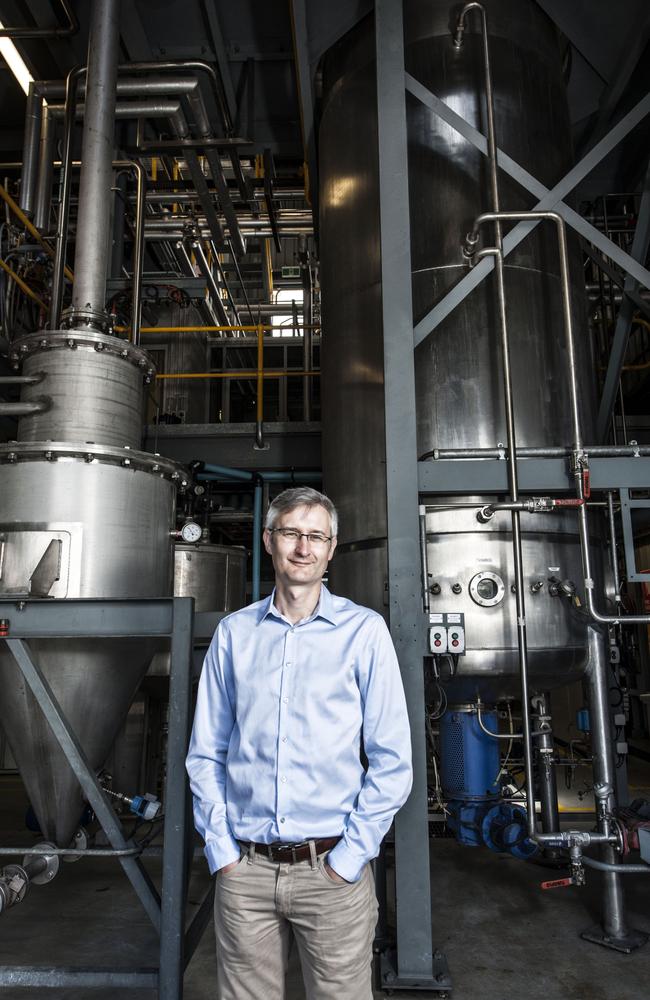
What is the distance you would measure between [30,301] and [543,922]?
7.52 meters

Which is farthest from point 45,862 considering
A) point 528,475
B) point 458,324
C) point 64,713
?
point 458,324

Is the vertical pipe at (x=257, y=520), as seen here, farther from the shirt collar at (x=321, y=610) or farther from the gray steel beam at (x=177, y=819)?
the shirt collar at (x=321, y=610)

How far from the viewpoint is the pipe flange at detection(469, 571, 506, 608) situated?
3.56 metres

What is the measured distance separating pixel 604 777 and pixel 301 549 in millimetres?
2750

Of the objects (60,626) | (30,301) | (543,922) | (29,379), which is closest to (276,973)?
(60,626)

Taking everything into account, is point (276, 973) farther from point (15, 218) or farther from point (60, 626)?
point (15, 218)

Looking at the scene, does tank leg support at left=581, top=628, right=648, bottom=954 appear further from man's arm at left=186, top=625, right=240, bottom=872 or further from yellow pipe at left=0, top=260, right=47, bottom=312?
yellow pipe at left=0, top=260, right=47, bottom=312

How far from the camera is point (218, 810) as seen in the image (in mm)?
1883

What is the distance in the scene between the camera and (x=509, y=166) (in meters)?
3.83

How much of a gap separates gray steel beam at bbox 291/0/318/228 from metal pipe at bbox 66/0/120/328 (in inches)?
51.1

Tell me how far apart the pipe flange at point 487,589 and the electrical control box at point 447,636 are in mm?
295

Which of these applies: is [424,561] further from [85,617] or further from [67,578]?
[67,578]

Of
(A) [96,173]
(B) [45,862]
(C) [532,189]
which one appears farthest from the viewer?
(A) [96,173]

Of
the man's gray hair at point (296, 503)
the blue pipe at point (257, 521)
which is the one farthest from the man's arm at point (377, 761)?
the blue pipe at point (257, 521)
